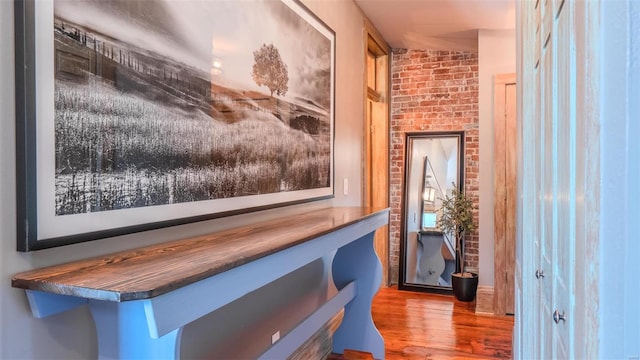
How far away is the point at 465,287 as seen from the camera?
13.6 feet

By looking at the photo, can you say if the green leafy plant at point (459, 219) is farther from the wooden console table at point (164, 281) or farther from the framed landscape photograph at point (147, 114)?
the wooden console table at point (164, 281)

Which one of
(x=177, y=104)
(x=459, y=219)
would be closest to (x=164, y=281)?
(x=177, y=104)

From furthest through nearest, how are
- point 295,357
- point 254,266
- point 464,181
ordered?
point 464,181 < point 295,357 < point 254,266

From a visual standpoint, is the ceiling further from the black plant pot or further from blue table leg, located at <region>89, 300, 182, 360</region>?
blue table leg, located at <region>89, 300, 182, 360</region>

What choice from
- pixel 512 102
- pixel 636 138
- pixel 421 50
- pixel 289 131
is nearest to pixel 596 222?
pixel 636 138

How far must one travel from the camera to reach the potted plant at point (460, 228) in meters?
4.16

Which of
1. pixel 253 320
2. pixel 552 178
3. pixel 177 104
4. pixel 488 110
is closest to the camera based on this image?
pixel 552 178

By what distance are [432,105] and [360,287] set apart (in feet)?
8.65

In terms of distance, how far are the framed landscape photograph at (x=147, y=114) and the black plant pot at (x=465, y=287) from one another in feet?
8.57

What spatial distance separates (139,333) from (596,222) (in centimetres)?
96

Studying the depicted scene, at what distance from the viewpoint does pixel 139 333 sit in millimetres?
1012

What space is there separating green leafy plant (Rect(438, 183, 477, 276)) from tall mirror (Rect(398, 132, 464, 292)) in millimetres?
106

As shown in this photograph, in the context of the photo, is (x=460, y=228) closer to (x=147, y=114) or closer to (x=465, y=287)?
(x=465, y=287)

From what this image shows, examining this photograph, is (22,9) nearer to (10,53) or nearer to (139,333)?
(10,53)
